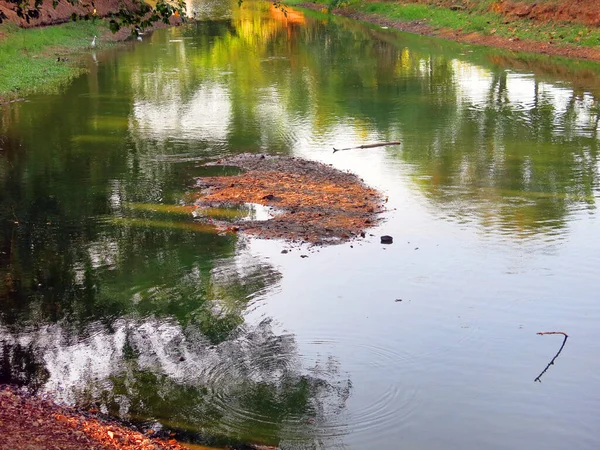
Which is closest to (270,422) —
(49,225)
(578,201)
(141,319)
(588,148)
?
(141,319)

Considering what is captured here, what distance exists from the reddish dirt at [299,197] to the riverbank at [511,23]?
1841 cm

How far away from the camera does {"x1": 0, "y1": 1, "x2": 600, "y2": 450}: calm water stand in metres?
7.58

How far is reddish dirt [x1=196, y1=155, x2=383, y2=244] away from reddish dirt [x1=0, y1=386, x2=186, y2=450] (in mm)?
5423

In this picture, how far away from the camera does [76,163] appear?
16469 millimetres

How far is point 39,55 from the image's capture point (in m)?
31.4

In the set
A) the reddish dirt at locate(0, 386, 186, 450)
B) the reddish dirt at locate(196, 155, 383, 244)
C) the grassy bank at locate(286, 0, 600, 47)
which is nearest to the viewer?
the reddish dirt at locate(0, 386, 186, 450)

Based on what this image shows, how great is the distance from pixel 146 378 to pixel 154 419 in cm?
77

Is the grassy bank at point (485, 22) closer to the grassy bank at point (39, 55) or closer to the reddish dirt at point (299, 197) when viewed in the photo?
the grassy bank at point (39, 55)

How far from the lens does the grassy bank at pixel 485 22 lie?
32.5 metres

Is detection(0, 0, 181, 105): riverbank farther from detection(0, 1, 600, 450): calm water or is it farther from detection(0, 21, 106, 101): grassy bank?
detection(0, 1, 600, 450): calm water

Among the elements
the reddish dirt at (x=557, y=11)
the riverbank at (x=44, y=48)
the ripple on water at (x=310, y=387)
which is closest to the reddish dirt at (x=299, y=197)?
the ripple on water at (x=310, y=387)

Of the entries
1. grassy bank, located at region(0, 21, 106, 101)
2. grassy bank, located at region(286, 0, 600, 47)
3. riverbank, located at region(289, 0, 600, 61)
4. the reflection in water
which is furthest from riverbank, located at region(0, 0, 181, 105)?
grassy bank, located at region(286, 0, 600, 47)

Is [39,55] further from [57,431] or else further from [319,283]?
[57,431]

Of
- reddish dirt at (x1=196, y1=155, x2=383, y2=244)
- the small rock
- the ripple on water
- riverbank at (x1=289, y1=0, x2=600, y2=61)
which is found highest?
riverbank at (x1=289, y1=0, x2=600, y2=61)
